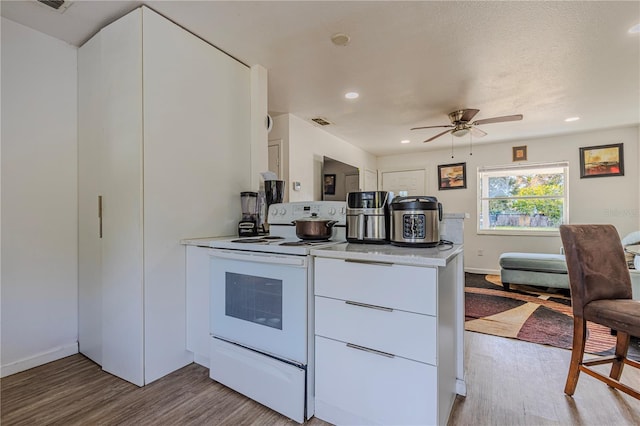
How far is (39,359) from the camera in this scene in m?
2.07

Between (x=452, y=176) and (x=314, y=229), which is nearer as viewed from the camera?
(x=314, y=229)

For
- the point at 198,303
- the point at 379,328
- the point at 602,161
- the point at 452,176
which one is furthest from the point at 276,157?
the point at 602,161

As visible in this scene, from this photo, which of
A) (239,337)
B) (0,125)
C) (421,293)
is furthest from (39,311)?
(421,293)

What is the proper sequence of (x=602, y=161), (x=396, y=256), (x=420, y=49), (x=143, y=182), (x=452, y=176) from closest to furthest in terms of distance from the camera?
(x=396, y=256), (x=143, y=182), (x=420, y=49), (x=602, y=161), (x=452, y=176)

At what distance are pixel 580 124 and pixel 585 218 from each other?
156 cm

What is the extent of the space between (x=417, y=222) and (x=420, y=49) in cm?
159

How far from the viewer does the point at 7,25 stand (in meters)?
1.97

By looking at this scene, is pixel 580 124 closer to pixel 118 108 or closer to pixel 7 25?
pixel 118 108

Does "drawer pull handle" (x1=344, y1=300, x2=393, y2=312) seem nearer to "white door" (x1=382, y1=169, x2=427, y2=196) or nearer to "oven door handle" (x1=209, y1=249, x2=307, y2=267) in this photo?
"oven door handle" (x1=209, y1=249, x2=307, y2=267)

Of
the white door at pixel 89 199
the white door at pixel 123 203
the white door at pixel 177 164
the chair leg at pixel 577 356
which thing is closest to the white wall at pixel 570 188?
the chair leg at pixel 577 356

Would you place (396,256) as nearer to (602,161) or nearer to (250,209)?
(250,209)

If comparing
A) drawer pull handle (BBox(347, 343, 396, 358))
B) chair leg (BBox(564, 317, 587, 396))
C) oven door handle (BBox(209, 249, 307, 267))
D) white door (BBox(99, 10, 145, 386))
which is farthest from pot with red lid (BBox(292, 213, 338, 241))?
chair leg (BBox(564, 317, 587, 396))

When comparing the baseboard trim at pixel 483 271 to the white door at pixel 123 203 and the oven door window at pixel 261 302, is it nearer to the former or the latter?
the oven door window at pixel 261 302

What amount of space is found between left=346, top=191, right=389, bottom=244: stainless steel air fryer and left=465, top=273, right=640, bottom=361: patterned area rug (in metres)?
1.72
